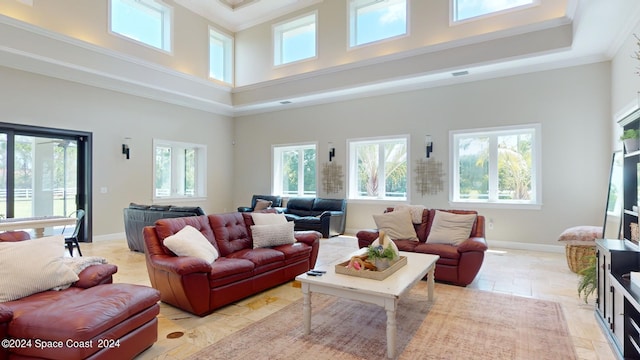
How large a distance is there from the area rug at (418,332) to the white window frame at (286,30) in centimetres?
651

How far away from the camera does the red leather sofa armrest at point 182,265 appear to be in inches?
115

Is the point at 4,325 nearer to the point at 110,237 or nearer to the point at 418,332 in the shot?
the point at 418,332

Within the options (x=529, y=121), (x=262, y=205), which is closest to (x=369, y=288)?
(x=529, y=121)

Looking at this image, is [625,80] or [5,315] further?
[625,80]

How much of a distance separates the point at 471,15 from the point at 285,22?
454cm

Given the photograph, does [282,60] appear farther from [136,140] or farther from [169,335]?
[169,335]

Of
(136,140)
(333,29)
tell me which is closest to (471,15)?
(333,29)

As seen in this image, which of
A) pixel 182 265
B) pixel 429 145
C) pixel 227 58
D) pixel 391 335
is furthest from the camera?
pixel 227 58

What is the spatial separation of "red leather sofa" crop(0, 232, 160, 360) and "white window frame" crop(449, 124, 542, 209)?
5807 mm

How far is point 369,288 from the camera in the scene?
99.6 inches

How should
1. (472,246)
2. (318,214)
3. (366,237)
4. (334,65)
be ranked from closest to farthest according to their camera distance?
1. (472,246)
2. (366,237)
3. (334,65)
4. (318,214)

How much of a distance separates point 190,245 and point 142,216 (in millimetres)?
3003

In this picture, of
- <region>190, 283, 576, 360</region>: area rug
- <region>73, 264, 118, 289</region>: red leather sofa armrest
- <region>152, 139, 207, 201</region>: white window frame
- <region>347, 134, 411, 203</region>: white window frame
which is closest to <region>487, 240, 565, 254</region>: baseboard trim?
<region>347, 134, 411, 203</region>: white window frame

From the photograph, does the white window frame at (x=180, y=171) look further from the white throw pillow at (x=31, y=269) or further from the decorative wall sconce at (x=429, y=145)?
the decorative wall sconce at (x=429, y=145)
